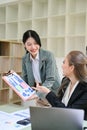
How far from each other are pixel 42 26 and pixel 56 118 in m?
3.19

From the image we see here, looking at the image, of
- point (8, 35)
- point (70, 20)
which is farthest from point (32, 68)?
point (8, 35)

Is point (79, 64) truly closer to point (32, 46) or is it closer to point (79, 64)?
point (79, 64)

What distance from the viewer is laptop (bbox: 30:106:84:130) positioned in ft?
3.87

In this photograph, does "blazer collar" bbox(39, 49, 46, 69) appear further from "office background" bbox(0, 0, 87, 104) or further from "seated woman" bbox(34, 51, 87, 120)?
"office background" bbox(0, 0, 87, 104)

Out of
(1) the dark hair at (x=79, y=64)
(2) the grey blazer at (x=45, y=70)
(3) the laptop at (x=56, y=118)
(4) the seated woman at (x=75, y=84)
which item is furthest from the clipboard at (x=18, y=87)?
(3) the laptop at (x=56, y=118)

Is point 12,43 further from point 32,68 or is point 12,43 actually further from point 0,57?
point 32,68

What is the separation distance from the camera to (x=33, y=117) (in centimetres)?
130

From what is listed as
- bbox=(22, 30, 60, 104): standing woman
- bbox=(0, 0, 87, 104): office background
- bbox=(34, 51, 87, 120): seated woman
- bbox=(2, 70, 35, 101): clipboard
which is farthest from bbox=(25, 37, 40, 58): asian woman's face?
bbox=(0, 0, 87, 104): office background

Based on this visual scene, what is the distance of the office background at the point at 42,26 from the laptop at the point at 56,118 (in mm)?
2419

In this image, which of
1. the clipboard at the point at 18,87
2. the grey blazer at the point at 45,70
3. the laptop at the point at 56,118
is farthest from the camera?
the grey blazer at the point at 45,70

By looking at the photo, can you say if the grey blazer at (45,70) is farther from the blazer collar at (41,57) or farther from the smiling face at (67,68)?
the smiling face at (67,68)

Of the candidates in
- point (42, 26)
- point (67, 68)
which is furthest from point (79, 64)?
point (42, 26)

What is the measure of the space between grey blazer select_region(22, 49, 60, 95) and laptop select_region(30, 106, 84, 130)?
979 mm

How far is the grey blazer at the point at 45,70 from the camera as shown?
2309 millimetres
